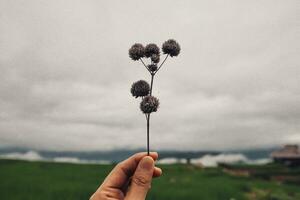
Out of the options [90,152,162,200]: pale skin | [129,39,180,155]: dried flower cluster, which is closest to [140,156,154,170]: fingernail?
[90,152,162,200]: pale skin

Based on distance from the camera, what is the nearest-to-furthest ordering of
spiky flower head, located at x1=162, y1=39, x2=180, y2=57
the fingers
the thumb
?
spiky flower head, located at x1=162, y1=39, x2=180, y2=57
the thumb
the fingers

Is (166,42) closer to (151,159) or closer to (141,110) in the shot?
(141,110)

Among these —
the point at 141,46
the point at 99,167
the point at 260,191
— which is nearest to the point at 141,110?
the point at 141,46

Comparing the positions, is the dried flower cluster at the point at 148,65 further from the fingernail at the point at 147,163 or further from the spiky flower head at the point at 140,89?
the fingernail at the point at 147,163

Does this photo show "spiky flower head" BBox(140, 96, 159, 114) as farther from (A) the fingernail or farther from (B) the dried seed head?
(A) the fingernail

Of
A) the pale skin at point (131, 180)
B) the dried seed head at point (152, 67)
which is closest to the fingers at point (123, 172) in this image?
the pale skin at point (131, 180)

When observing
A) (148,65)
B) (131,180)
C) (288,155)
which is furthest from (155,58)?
(288,155)

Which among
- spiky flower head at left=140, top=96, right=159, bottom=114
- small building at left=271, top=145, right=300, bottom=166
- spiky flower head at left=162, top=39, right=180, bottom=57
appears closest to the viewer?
spiky flower head at left=140, top=96, right=159, bottom=114

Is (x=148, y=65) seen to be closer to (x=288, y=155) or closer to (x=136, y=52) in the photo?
(x=136, y=52)
